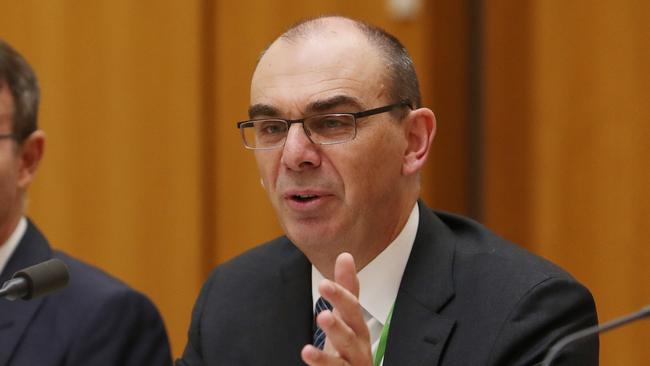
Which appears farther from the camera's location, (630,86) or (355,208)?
(630,86)

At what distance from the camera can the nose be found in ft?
6.80

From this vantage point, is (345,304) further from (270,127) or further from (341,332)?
(270,127)

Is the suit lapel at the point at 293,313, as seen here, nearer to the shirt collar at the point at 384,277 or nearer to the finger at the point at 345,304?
the shirt collar at the point at 384,277

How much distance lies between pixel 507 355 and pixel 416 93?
570 mm

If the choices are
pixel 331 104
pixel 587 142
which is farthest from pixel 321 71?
pixel 587 142

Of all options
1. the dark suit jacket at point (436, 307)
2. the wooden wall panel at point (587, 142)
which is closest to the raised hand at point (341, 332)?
the dark suit jacket at point (436, 307)

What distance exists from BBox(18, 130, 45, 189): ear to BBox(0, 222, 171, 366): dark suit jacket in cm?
23

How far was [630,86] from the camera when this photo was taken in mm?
3107

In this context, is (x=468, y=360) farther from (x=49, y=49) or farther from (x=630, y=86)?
(x=49, y=49)

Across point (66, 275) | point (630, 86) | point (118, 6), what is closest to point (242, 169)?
point (118, 6)

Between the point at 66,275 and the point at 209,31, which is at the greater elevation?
the point at 209,31

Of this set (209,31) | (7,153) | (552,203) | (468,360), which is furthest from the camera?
(209,31)

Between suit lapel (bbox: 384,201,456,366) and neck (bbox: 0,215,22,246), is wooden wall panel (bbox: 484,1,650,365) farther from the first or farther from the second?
neck (bbox: 0,215,22,246)

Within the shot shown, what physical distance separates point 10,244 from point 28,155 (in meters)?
0.21
